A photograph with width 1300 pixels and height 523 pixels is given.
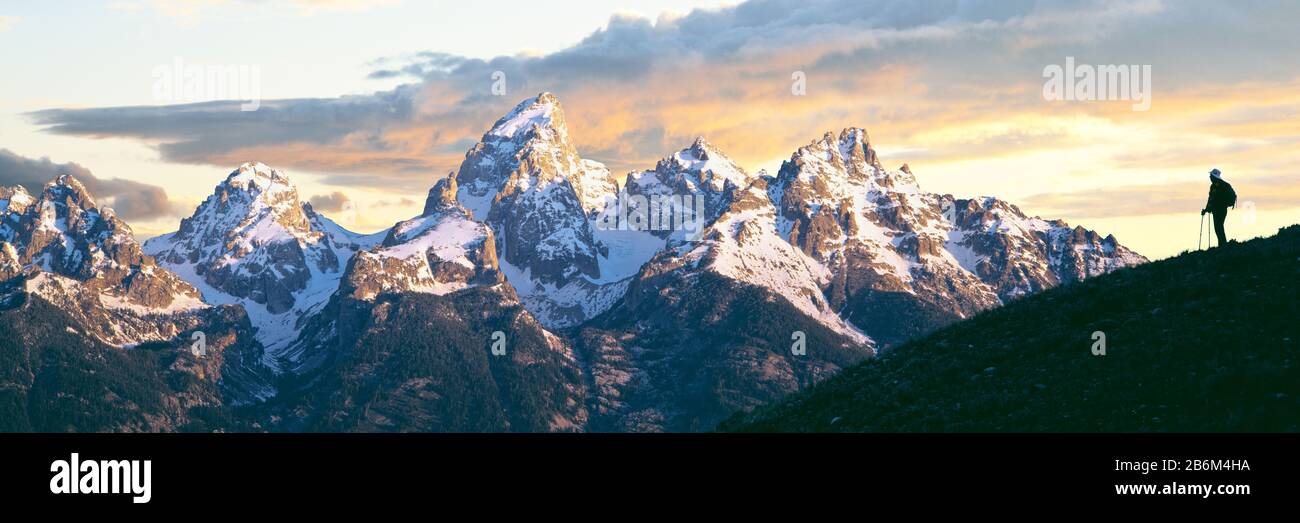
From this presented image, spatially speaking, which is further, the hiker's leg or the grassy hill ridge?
the hiker's leg

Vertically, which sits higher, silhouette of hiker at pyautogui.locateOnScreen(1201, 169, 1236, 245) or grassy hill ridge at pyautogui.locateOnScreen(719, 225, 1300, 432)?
silhouette of hiker at pyautogui.locateOnScreen(1201, 169, 1236, 245)

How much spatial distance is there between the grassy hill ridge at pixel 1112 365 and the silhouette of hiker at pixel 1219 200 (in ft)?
7.16

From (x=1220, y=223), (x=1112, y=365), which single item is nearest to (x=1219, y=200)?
(x=1220, y=223)

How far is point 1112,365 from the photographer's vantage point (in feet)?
182

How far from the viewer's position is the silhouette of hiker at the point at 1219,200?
71500 mm

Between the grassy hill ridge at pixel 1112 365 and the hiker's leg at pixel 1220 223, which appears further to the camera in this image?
the hiker's leg at pixel 1220 223

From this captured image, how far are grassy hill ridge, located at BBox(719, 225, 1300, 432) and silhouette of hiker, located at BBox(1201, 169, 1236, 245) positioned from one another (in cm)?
218

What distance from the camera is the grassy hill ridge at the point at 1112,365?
5069cm

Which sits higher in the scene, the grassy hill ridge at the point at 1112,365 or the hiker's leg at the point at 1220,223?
the hiker's leg at the point at 1220,223

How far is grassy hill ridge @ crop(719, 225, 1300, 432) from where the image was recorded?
166 feet
